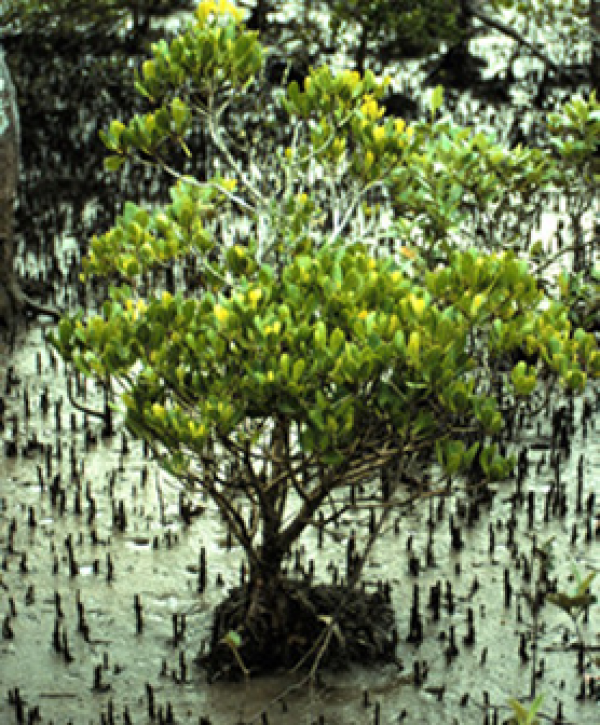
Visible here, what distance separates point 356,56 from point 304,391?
6989 mm

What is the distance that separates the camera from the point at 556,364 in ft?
10.7

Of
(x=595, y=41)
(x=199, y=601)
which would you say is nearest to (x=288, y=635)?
(x=199, y=601)

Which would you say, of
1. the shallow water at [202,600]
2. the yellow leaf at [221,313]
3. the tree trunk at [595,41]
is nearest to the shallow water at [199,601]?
the shallow water at [202,600]

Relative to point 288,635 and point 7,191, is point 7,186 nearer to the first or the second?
point 7,191

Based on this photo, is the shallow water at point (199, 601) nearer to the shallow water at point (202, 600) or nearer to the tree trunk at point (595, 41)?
the shallow water at point (202, 600)

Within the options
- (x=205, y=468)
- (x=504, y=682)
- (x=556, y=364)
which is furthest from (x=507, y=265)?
(x=504, y=682)

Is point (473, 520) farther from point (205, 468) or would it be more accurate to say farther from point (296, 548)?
point (205, 468)

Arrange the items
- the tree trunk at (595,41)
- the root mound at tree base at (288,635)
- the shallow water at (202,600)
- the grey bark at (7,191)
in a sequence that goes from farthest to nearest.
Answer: the tree trunk at (595,41), the grey bark at (7,191), the root mound at tree base at (288,635), the shallow water at (202,600)

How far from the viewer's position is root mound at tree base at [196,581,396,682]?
12.0 ft

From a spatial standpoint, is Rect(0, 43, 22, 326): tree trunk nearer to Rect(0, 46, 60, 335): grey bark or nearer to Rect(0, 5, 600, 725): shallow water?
Rect(0, 46, 60, 335): grey bark

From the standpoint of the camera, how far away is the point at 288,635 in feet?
12.1

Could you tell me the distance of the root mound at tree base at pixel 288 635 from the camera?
3.66 meters

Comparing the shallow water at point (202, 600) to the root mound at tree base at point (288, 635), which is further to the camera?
the root mound at tree base at point (288, 635)

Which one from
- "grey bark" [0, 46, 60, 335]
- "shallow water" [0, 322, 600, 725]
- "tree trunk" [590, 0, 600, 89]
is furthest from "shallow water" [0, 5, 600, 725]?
"tree trunk" [590, 0, 600, 89]
